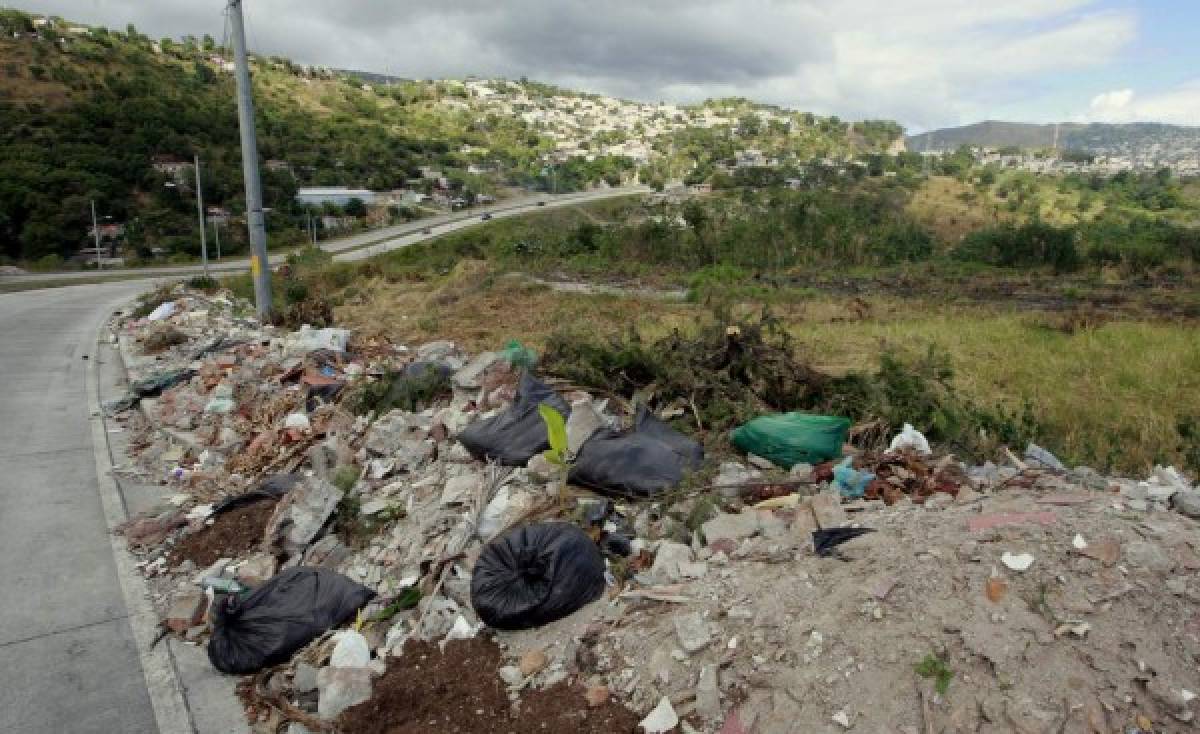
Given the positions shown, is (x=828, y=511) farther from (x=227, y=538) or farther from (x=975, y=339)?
(x=975, y=339)

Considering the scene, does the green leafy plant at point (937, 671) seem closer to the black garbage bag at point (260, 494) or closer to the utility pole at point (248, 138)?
the black garbage bag at point (260, 494)

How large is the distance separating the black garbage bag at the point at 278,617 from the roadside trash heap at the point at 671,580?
12 millimetres

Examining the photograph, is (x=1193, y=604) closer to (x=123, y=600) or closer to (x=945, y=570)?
(x=945, y=570)

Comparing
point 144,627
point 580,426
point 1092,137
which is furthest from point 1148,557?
point 1092,137

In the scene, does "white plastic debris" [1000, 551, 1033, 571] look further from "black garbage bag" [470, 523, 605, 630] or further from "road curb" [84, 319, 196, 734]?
"road curb" [84, 319, 196, 734]

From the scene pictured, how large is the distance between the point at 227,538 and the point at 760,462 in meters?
3.59

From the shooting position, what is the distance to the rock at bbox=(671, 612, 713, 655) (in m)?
3.21

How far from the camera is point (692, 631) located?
3268 millimetres

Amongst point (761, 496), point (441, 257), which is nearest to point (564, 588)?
point (761, 496)

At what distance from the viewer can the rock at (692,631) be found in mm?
3209

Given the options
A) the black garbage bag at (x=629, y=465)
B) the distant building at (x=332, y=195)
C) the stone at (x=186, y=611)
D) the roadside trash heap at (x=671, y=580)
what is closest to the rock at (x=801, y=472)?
the roadside trash heap at (x=671, y=580)

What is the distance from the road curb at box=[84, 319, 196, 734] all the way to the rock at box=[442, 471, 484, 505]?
1.70 m

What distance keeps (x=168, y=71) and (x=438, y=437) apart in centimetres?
7448

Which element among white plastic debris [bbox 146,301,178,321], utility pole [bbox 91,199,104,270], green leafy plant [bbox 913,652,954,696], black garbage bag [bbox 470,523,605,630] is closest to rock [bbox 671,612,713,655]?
black garbage bag [bbox 470,523,605,630]
